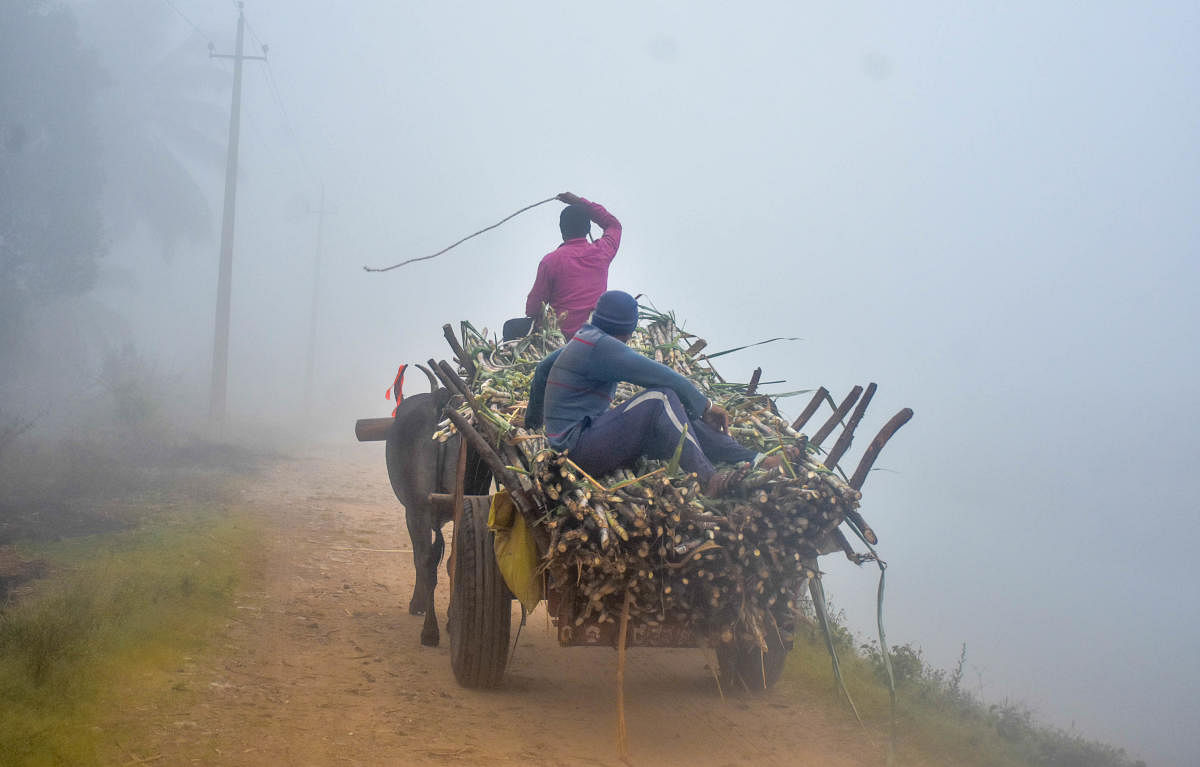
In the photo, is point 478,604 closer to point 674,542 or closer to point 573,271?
point 674,542

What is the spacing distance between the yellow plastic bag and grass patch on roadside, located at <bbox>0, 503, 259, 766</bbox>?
75.6 inches

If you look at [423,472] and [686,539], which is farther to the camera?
[423,472]

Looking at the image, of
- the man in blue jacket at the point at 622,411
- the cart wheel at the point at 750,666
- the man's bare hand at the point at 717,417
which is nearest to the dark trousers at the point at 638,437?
the man in blue jacket at the point at 622,411

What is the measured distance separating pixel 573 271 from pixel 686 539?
331cm

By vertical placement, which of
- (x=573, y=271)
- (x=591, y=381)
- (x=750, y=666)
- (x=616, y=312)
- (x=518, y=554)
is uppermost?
(x=573, y=271)

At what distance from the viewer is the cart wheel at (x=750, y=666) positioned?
4.80 meters

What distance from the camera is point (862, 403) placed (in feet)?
A: 14.5

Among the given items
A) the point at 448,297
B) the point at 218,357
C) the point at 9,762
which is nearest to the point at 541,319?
the point at 9,762

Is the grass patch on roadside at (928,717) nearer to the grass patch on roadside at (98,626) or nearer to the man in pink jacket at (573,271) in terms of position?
the man in pink jacket at (573,271)

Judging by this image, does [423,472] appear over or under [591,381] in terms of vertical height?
under

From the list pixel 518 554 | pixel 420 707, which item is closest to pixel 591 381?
pixel 518 554

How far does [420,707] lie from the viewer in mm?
4637

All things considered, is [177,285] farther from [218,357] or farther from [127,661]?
[127,661]

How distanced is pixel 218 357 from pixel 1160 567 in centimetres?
3492
